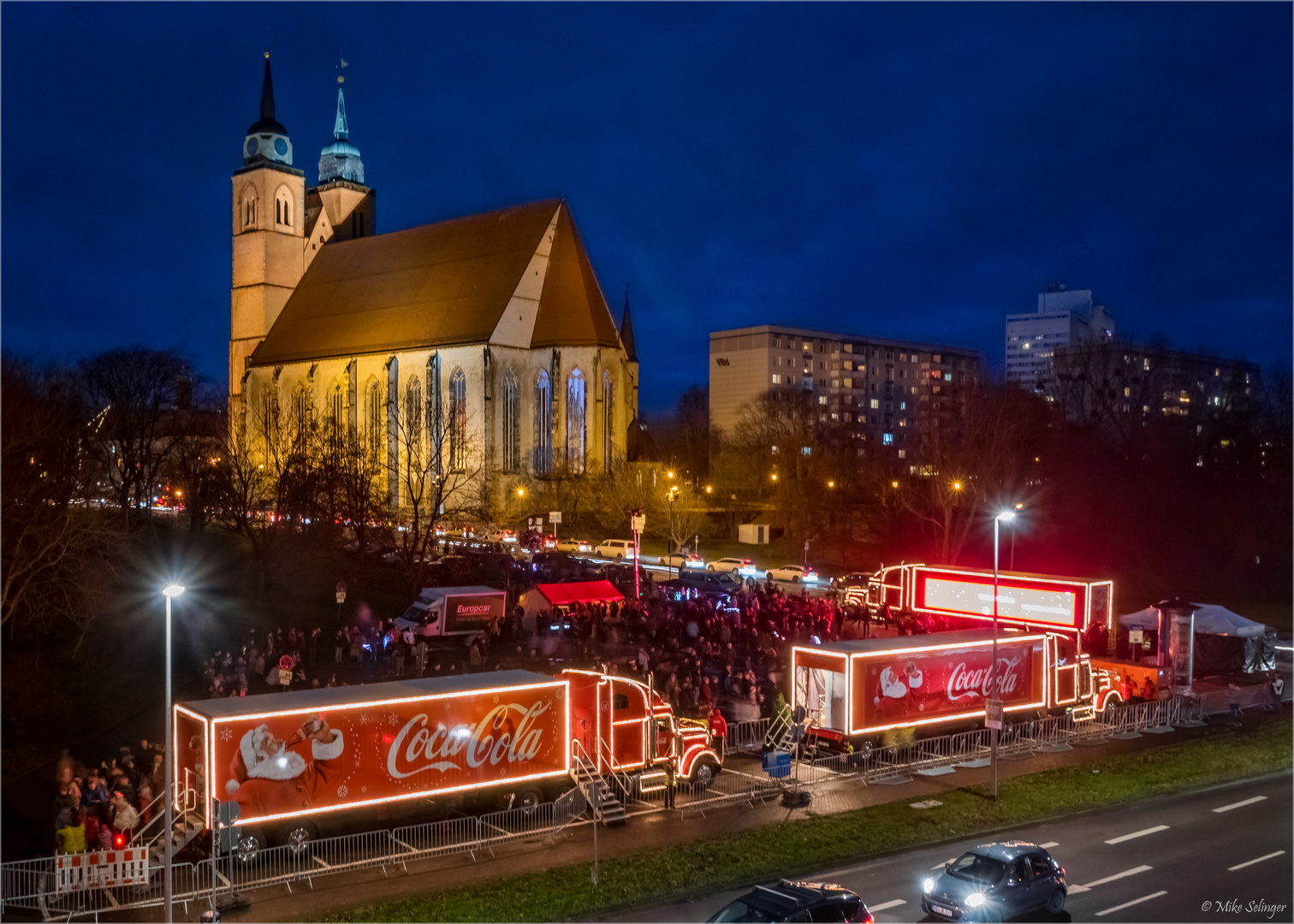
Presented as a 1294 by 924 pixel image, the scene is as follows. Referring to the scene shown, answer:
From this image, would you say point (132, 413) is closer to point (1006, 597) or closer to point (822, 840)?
point (1006, 597)

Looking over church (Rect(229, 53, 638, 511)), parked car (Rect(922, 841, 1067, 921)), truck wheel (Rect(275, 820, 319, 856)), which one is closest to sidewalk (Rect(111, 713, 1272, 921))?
truck wheel (Rect(275, 820, 319, 856))

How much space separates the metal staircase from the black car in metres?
5.76

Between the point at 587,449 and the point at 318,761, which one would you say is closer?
the point at 318,761

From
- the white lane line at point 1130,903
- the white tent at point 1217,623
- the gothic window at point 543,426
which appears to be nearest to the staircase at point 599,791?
the white lane line at point 1130,903

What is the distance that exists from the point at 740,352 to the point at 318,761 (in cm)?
12102

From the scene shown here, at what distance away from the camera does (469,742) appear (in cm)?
1731

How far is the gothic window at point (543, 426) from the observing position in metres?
73.1

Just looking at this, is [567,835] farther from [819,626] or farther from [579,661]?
[819,626]

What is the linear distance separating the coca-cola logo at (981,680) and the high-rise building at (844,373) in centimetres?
9531

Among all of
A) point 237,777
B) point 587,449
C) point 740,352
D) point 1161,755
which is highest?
point 740,352

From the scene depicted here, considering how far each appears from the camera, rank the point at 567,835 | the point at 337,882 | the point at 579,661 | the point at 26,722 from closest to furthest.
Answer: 1. the point at 337,882
2. the point at 567,835
3. the point at 26,722
4. the point at 579,661

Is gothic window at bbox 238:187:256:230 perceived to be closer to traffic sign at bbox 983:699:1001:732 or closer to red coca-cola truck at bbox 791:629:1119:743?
red coca-cola truck at bbox 791:629:1119:743

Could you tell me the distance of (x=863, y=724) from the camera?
22.0 meters

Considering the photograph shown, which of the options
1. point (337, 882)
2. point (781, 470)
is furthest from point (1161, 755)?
point (781, 470)
